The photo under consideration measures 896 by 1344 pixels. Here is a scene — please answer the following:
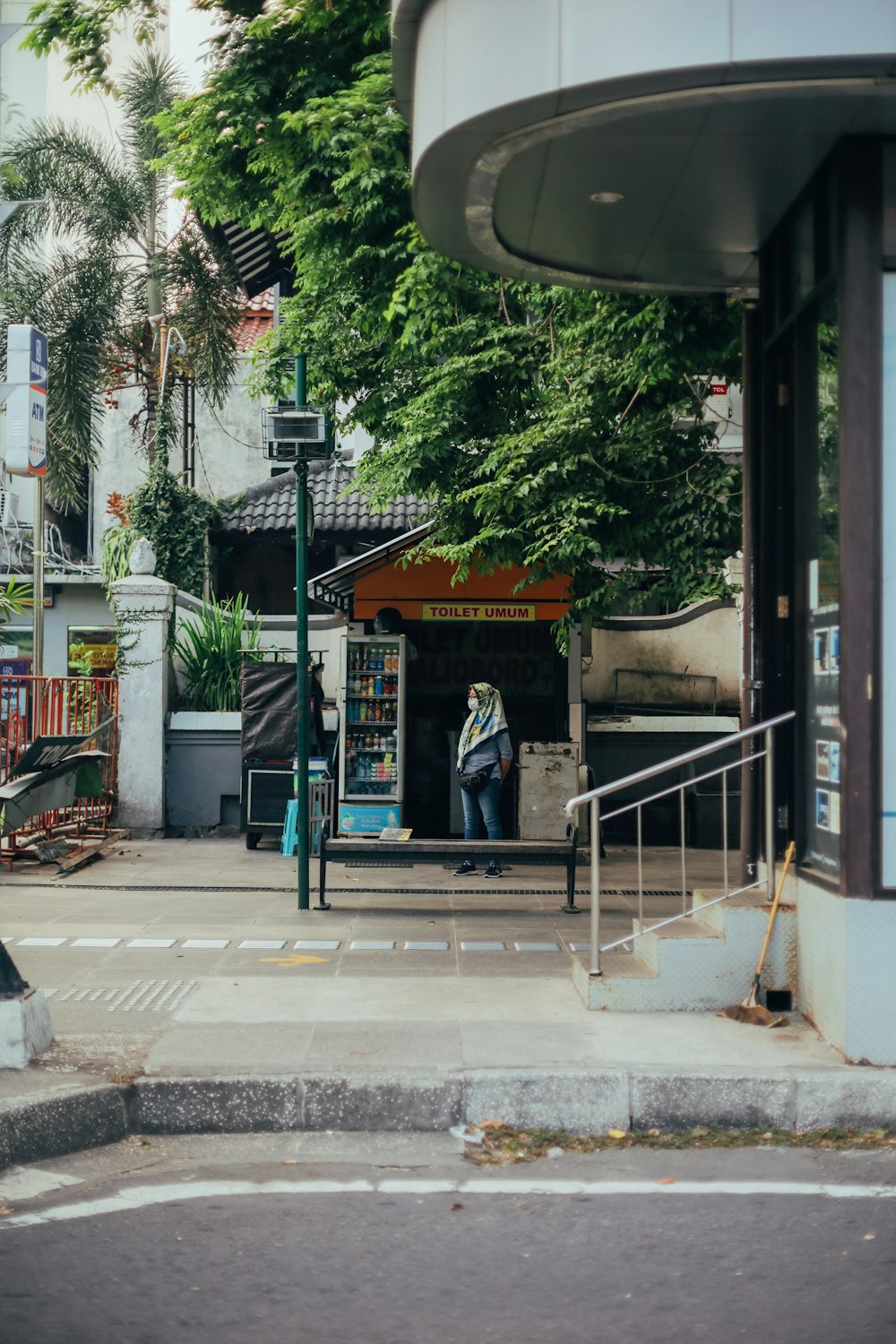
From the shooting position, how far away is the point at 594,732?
51.7 ft

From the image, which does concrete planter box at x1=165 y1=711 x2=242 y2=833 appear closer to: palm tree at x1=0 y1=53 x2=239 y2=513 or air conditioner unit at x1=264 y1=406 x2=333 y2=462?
air conditioner unit at x1=264 y1=406 x2=333 y2=462

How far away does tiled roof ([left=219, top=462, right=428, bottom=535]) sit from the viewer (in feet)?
65.7

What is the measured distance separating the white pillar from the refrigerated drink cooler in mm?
2435

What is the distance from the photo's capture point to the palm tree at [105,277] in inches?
870

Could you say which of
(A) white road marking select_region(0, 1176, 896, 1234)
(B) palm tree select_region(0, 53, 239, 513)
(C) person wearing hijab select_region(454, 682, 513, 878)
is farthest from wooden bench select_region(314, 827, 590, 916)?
(B) palm tree select_region(0, 53, 239, 513)

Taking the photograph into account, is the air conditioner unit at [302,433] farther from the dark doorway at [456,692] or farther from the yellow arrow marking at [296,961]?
the dark doorway at [456,692]

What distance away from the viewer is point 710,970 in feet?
22.7

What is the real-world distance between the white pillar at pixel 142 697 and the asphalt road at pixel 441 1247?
1041cm

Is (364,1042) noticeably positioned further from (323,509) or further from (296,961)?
(323,509)

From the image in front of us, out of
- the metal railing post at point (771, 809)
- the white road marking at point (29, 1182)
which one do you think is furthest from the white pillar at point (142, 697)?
the white road marking at point (29, 1182)

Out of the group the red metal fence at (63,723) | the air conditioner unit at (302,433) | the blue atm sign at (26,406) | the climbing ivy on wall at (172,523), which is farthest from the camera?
the climbing ivy on wall at (172,523)

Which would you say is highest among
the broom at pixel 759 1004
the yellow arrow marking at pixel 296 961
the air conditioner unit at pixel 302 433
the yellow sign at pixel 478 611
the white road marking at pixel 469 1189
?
the air conditioner unit at pixel 302 433

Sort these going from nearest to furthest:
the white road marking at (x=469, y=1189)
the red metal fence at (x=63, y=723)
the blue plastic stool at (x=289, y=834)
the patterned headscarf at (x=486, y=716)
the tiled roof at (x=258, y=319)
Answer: the white road marking at (x=469, y=1189), the patterned headscarf at (x=486, y=716), the red metal fence at (x=63, y=723), the blue plastic stool at (x=289, y=834), the tiled roof at (x=258, y=319)

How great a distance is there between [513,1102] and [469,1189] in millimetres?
830
